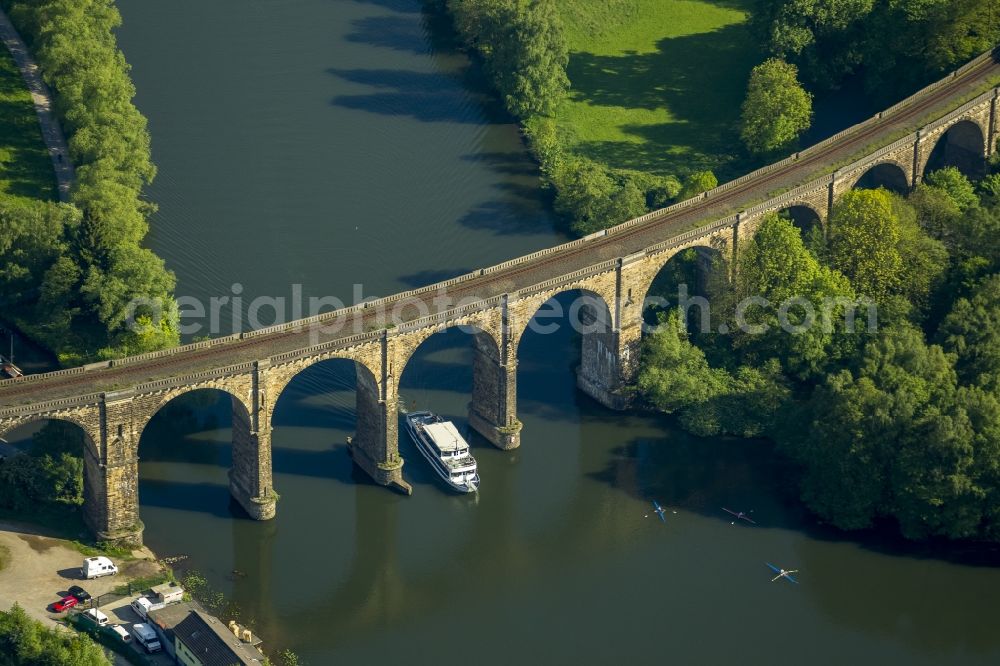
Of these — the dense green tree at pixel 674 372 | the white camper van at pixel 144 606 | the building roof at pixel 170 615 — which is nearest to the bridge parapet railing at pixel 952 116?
the dense green tree at pixel 674 372

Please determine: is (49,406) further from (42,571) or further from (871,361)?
(871,361)

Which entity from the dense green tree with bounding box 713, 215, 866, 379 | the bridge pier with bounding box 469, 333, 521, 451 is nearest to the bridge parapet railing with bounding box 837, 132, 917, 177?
the dense green tree with bounding box 713, 215, 866, 379

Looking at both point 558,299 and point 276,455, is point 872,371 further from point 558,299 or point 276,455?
point 276,455

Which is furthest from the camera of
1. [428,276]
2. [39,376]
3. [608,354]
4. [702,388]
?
[428,276]

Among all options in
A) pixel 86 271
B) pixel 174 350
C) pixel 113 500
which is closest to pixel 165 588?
pixel 113 500

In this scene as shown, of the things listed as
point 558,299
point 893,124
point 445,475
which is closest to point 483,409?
point 445,475
